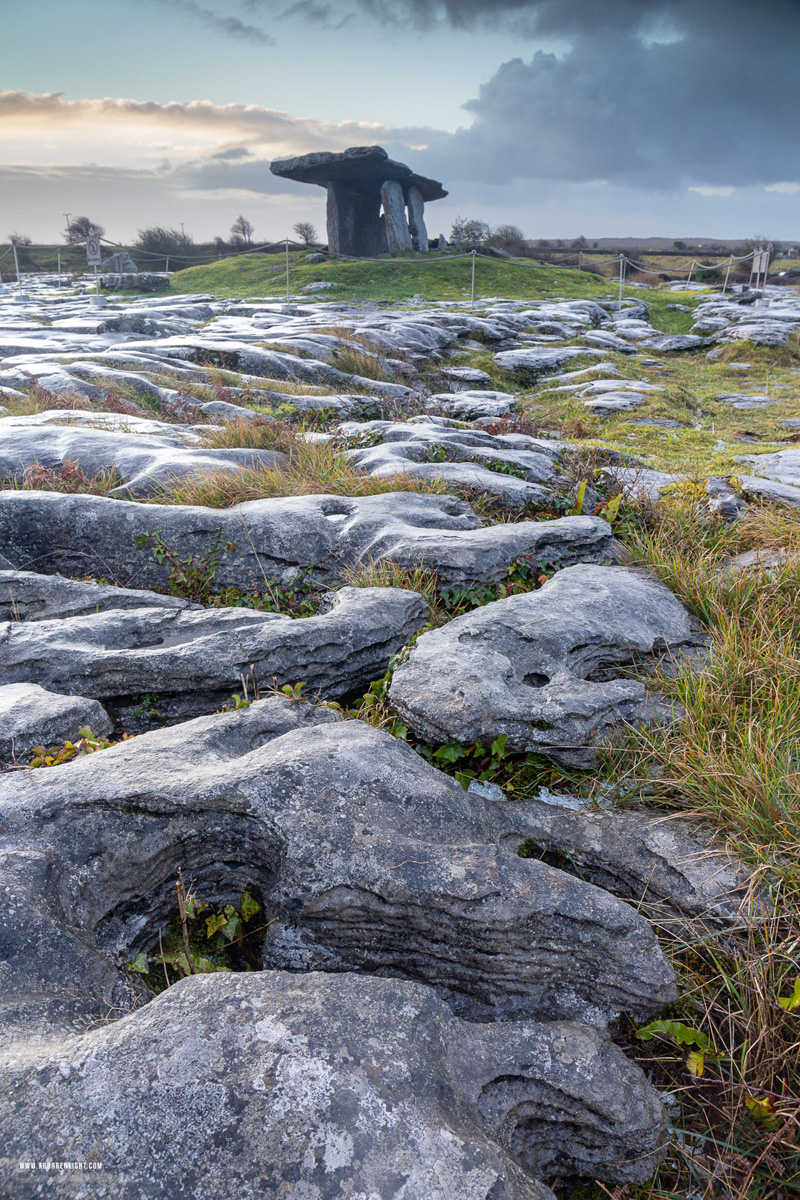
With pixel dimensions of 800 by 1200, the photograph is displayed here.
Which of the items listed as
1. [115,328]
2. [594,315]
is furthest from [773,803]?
[594,315]

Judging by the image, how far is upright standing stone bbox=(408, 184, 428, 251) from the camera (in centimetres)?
3425

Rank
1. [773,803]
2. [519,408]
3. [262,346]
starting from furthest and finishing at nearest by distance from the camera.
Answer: [262,346] < [519,408] < [773,803]

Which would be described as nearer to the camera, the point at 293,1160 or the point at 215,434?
the point at 293,1160

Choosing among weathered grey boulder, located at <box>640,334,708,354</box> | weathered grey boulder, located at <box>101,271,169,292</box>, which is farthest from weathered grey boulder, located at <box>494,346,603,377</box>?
weathered grey boulder, located at <box>101,271,169,292</box>

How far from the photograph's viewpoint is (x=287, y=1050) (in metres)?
1.78

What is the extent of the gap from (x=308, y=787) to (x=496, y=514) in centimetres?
416

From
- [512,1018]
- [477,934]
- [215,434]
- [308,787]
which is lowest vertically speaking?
[512,1018]

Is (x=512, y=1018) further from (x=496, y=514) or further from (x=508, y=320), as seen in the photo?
(x=508, y=320)

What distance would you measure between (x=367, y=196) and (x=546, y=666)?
36.4 meters

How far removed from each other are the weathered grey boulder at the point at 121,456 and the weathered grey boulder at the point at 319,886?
411 centimetres

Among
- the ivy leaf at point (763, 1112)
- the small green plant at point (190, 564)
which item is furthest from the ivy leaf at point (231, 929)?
the small green plant at point (190, 564)

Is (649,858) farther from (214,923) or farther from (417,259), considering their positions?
(417,259)

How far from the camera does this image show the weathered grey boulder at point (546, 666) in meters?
3.41

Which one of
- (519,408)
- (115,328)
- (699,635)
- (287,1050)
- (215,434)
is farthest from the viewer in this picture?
(115,328)
